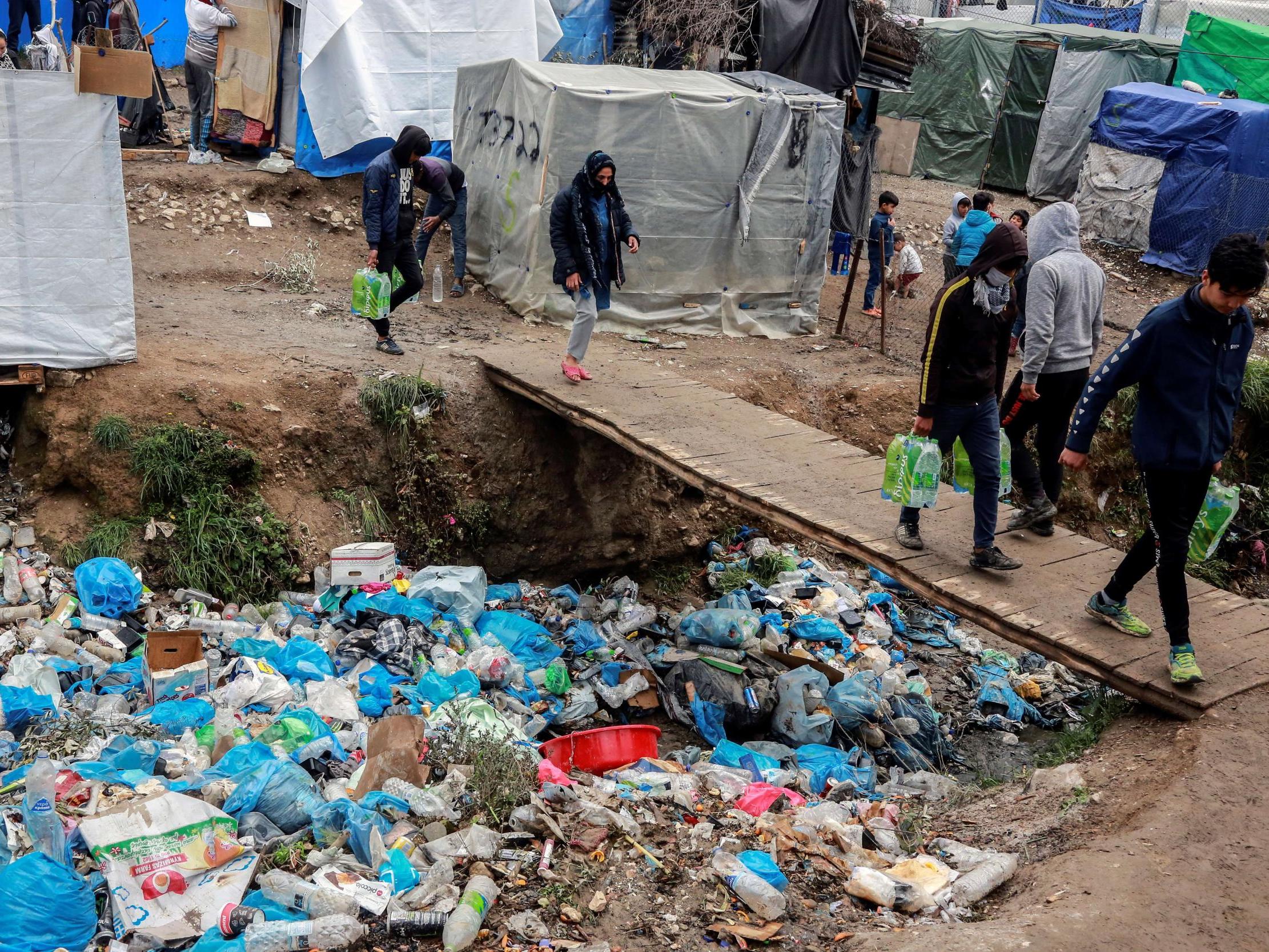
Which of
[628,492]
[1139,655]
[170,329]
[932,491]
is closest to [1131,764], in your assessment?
[1139,655]

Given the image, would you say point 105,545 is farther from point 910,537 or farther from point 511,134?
point 511,134

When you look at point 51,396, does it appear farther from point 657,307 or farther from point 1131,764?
point 1131,764

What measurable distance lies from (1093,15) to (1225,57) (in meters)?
4.10

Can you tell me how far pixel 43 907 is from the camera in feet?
12.1

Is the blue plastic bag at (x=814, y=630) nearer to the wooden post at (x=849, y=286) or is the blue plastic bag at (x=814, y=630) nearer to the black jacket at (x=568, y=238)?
the black jacket at (x=568, y=238)

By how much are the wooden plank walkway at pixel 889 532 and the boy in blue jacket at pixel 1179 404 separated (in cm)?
27

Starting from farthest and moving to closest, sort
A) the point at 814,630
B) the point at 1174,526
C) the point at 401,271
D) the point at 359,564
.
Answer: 1. the point at 401,271
2. the point at 814,630
3. the point at 359,564
4. the point at 1174,526

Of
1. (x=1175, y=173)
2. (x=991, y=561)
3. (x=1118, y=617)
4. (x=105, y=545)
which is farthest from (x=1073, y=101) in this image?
(x=105, y=545)

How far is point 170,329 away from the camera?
784cm

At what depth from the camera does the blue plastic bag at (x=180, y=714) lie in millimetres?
5062

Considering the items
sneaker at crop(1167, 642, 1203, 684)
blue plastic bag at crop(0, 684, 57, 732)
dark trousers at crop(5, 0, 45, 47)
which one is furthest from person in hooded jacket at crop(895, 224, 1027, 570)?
dark trousers at crop(5, 0, 45, 47)

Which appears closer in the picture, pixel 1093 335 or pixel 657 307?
pixel 1093 335

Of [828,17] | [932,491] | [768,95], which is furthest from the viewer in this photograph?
[828,17]

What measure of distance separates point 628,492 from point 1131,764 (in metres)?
4.68
